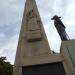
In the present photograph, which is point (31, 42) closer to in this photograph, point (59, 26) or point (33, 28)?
point (33, 28)

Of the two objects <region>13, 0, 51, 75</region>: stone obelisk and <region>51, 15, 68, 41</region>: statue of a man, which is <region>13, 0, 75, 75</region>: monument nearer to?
<region>13, 0, 51, 75</region>: stone obelisk

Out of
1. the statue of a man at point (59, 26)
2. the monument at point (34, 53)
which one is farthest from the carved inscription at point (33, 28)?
the statue of a man at point (59, 26)

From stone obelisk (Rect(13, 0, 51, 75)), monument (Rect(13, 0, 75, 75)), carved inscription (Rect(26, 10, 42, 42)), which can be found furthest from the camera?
carved inscription (Rect(26, 10, 42, 42))

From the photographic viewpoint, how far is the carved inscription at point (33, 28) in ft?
38.4

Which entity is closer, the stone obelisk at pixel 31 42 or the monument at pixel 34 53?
the monument at pixel 34 53

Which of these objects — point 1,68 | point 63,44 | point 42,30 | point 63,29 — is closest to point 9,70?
point 1,68

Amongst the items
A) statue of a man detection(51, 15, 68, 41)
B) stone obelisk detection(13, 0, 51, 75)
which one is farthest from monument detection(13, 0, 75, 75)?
statue of a man detection(51, 15, 68, 41)

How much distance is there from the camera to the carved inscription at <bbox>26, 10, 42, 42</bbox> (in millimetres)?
11695

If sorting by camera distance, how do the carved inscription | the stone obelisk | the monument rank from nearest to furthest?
the monument < the stone obelisk < the carved inscription

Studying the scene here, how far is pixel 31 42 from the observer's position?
38.4ft

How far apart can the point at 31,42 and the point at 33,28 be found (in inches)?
36.3

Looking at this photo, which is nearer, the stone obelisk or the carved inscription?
the stone obelisk

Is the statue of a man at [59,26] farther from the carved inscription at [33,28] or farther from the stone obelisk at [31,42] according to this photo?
the carved inscription at [33,28]

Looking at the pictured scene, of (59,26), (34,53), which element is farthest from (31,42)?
(59,26)
